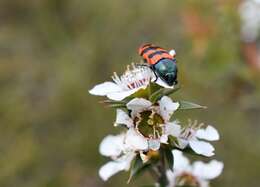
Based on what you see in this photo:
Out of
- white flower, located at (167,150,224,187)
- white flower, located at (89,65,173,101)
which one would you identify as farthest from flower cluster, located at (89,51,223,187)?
white flower, located at (167,150,224,187)

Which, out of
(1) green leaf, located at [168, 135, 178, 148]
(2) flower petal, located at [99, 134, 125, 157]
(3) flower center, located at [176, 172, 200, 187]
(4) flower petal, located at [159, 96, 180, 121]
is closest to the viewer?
(4) flower petal, located at [159, 96, 180, 121]

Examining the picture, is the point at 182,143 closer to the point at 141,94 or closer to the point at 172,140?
the point at 172,140

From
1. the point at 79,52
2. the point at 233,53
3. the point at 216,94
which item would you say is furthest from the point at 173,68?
the point at 79,52

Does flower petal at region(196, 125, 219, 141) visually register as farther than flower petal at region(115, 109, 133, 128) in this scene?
Answer: Yes

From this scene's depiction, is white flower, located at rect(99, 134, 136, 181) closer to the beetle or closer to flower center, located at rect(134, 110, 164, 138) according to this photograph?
flower center, located at rect(134, 110, 164, 138)

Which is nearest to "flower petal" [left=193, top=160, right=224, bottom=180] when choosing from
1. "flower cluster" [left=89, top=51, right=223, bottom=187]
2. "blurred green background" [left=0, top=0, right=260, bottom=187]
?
"flower cluster" [left=89, top=51, right=223, bottom=187]

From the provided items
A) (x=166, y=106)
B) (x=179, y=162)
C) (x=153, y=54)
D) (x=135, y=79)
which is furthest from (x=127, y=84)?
(x=179, y=162)

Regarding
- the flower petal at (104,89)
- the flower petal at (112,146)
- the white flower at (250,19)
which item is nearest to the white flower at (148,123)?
the flower petal at (104,89)

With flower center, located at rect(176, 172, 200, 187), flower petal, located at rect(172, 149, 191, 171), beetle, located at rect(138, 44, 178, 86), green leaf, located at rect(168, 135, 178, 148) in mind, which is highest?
beetle, located at rect(138, 44, 178, 86)

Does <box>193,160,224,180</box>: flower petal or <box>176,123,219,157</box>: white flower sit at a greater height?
<box>176,123,219,157</box>: white flower

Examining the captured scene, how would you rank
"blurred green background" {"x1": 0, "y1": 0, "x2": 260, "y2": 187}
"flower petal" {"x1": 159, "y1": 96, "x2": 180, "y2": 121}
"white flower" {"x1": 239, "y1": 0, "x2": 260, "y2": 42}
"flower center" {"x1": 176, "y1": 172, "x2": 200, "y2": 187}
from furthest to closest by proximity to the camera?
"blurred green background" {"x1": 0, "y1": 0, "x2": 260, "y2": 187} < "white flower" {"x1": 239, "y1": 0, "x2": 260, "y2": 42} < "flower center" {"x1": 176, "y1": 172, "x2": 200, "y2": 187} < "flower petal" {"x1": 159, "y1": 96, "x2": 180, "y2": 121}

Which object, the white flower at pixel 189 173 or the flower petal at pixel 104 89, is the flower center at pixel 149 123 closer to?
the flower petal at pixel 104 89
